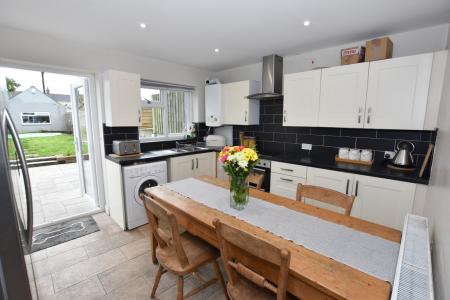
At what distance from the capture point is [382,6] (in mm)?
1720

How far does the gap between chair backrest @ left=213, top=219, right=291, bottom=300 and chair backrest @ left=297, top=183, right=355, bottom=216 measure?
826 millimetres

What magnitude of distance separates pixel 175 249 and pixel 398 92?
2488mm

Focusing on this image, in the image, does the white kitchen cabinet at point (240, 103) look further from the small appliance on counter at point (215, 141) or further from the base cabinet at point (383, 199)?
the base cabinet at point (383, 199)

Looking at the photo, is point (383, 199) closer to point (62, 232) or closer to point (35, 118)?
point (62, 232)

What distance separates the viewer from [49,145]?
5.98m

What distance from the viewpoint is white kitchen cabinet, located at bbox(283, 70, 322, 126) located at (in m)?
2.65

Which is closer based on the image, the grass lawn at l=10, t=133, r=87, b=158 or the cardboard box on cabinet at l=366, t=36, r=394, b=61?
the cardboard box on cabinet at l=366, t=36, r=394, b=61

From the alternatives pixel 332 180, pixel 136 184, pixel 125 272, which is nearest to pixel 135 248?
pixel 125 272

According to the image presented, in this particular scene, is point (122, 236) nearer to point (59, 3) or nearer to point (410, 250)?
point (59, 3)

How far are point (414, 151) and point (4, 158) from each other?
3.17 m

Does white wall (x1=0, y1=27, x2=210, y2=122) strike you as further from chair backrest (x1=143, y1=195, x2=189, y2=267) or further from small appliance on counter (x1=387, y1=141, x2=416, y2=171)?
small appliance on counter (x1=387, y1=141, x2=416, y2=171)

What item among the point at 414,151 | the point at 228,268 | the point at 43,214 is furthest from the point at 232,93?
the point at 43,214

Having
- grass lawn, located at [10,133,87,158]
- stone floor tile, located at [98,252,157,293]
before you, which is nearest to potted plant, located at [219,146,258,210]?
stone floor tile, located at [98,252,157,293]

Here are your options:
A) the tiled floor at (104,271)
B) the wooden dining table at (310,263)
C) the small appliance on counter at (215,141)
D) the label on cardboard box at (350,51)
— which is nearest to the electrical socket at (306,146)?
the label on cardboard box at (350,51)
